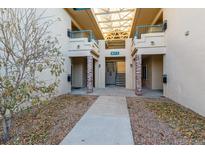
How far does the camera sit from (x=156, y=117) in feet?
15.2

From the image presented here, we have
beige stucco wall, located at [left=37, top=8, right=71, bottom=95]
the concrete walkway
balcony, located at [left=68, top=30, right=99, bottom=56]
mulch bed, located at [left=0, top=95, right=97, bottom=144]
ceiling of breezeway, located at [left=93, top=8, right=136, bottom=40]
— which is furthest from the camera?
ceiling of breezeway, located at [left=93, top=8, right=136, bottom=40]

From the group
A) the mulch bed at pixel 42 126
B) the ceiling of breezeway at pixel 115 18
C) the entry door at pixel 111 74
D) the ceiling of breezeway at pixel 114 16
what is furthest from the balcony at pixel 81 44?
the entry door at pixel 111 74

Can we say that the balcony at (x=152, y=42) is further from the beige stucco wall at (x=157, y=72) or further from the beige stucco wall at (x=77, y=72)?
the beige stucco wall at (x=77, y=72)

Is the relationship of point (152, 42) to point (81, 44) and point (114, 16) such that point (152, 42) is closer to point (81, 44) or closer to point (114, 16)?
point (81, 44)

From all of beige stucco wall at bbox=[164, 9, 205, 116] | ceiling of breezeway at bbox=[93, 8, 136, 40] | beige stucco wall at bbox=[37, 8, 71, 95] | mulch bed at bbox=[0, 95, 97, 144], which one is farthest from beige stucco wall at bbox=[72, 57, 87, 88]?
mulch bed at bbox=[0, 95, 97, 144]

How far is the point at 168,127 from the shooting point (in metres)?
3.79

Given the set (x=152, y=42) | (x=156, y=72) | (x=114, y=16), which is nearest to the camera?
(x=152, y=42)

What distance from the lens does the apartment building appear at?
516 centimetres

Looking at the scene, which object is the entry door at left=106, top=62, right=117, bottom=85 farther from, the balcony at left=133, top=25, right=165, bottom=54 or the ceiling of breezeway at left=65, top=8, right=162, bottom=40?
the balcony at left=133, top=25, right=165, bottom=54

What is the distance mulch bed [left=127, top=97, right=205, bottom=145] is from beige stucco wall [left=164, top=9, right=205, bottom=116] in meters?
0.81

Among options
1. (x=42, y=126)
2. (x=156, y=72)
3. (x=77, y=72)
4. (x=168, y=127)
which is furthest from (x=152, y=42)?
(x=42, y=126)

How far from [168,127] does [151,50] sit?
5.87 m

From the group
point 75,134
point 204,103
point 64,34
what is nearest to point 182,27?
point 204,103

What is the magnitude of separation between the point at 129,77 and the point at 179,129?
30.3 feet
